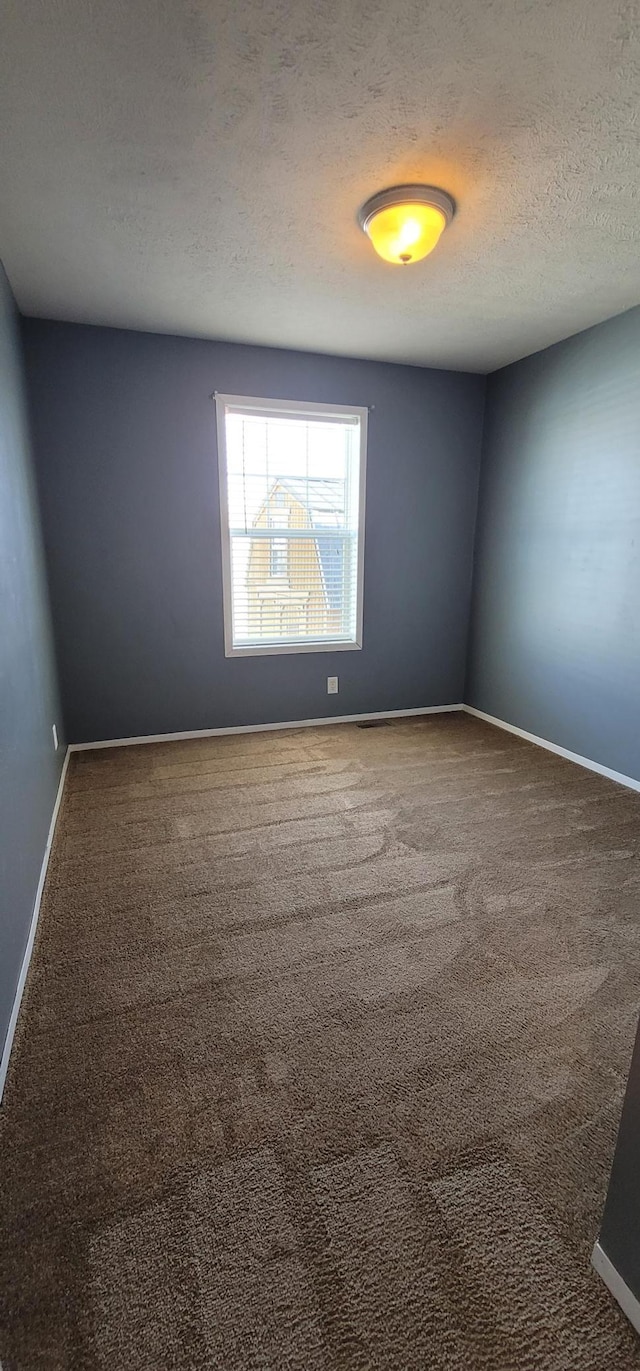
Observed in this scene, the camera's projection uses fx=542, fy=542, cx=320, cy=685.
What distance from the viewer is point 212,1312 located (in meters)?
0.93

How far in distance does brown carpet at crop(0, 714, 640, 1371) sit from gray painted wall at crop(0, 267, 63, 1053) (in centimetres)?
20

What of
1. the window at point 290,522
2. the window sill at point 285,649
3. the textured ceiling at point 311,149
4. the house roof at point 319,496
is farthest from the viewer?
the window sill at point 285,649

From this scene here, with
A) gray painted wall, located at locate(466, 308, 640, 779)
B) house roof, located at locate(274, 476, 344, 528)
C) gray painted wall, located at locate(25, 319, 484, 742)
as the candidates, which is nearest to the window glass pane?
house roof, located at locate(274, 476, 344, 528)

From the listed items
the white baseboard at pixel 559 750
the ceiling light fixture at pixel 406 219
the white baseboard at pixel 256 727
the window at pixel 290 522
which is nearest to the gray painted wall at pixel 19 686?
the white baseboard at pixel 256 727

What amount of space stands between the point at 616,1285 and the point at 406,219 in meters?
2.87

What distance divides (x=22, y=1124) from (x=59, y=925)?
734mm

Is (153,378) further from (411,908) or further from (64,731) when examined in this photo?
(411,908)

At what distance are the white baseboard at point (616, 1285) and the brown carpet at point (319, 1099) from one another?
3cm

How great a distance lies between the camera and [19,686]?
204cm

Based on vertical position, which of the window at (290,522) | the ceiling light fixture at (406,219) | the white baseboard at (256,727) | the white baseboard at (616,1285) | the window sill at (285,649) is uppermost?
the ceiling light fixture at (406,219)

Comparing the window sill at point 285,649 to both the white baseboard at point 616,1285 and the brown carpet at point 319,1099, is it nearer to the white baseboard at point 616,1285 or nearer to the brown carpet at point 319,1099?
the brown carpet at point 319,1099

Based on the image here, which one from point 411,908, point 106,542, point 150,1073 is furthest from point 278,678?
point 150,1073

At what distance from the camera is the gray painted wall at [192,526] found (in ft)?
10.5

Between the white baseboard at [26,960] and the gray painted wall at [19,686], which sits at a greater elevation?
the gray painted wall at [19,686]
